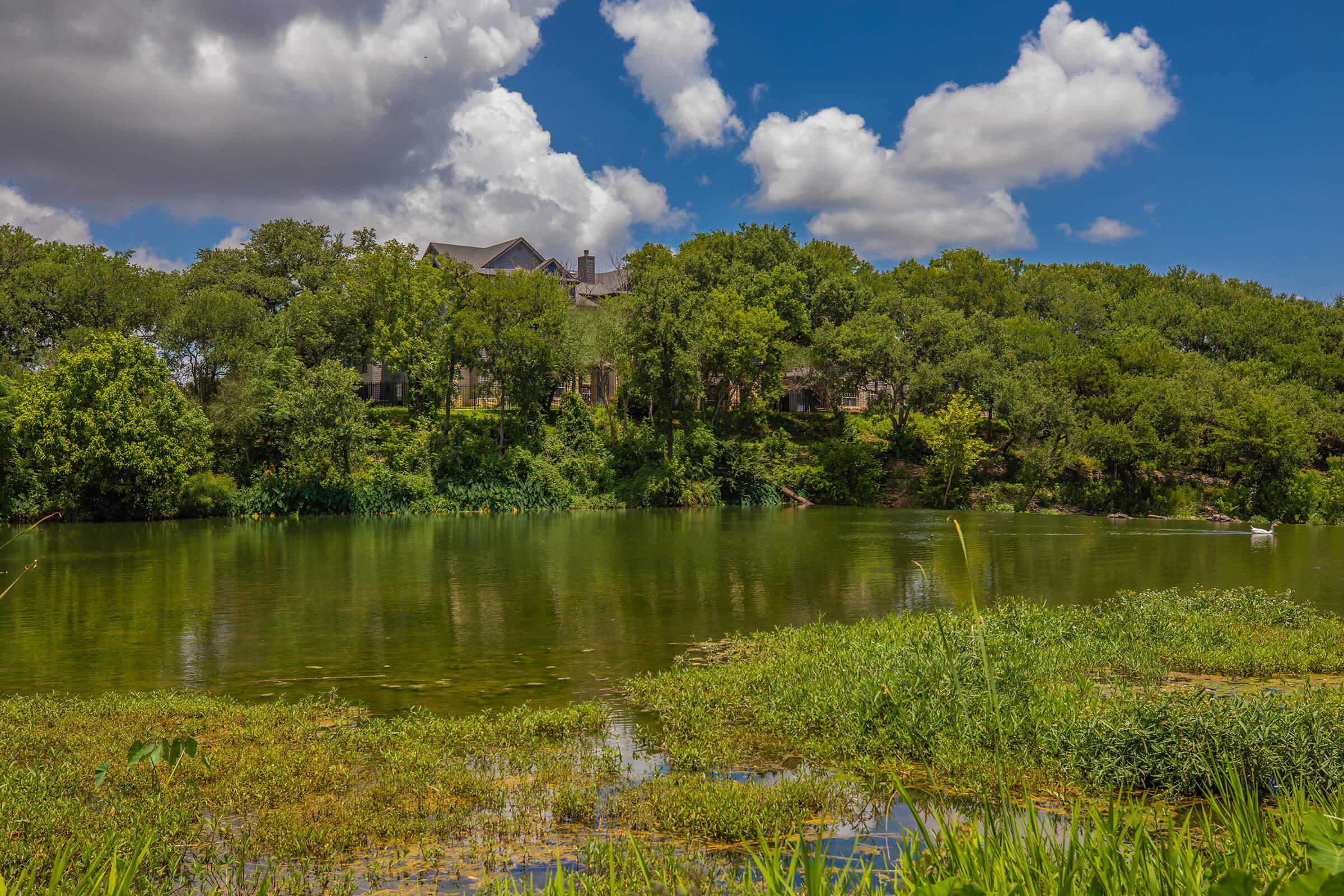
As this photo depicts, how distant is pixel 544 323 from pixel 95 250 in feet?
103

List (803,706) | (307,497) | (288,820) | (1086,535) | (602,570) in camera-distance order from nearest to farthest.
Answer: (288,820)
(803,706)
(602,570)
(1086,535)
(307,497)

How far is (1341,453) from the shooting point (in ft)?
189

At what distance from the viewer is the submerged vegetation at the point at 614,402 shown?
147 ft

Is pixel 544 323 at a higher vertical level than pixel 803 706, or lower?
higher

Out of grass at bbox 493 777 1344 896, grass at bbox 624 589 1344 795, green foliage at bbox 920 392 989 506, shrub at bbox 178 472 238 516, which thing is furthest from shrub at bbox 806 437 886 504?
grass at bbox 493 777 1344 896

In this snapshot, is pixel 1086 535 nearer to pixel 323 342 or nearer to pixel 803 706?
pixel 803 706

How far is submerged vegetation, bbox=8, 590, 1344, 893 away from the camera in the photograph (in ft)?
15.5

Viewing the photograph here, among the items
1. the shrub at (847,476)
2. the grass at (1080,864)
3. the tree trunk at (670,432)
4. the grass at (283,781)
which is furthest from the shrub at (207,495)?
the grass at (1080,864)

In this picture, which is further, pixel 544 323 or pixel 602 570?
pixel 544 323

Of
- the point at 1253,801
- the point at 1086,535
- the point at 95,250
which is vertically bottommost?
the point at 1086,535

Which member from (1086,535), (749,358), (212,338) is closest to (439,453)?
(212,338)

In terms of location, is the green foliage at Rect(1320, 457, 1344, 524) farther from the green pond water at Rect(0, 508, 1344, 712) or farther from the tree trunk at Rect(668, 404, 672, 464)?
the tree trunk at Rect(668, 404, 672, 464)

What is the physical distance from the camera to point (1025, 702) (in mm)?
9281

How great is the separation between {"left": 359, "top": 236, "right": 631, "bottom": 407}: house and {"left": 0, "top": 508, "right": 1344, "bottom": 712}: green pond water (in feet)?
98.7
